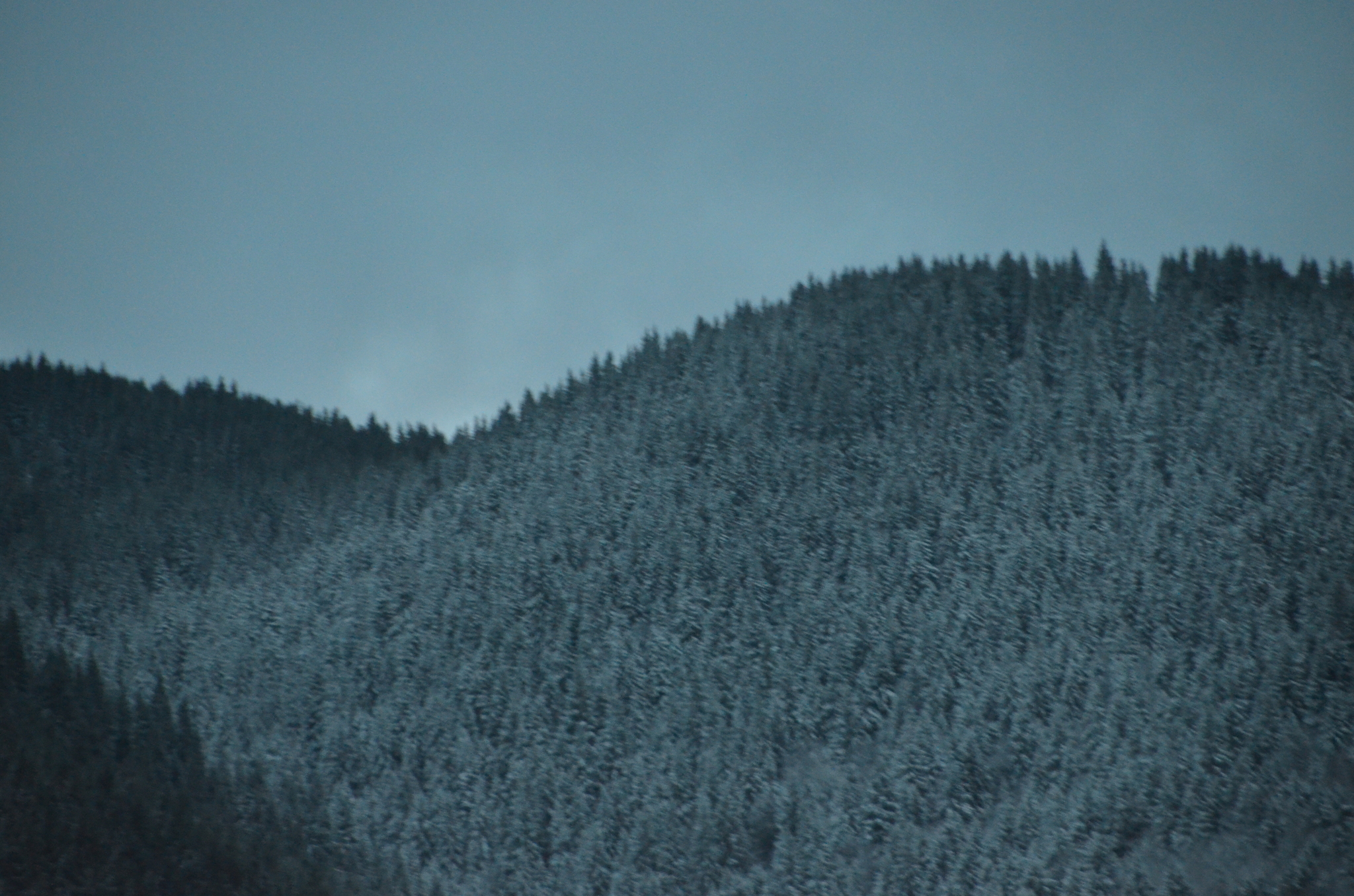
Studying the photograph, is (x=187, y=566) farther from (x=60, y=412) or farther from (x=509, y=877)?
(x=509, y=877)

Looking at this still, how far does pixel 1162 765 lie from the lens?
73188mm

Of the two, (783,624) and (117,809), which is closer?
(117,809)

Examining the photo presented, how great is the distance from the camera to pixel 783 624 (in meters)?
100

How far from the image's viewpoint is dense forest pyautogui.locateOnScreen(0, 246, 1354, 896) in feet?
249

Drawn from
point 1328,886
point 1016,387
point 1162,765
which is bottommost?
point 1328,886

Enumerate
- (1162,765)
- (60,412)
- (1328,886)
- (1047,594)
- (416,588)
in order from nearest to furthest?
(1328,886)
(1162,765)
(1047,594)
(416,588)
(60,412)

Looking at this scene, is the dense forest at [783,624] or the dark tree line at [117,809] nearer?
the dark tree line at [117,809]

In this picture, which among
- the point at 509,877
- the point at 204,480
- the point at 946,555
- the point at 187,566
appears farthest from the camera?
the point at 204,480

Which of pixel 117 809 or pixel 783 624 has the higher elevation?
pixel 783 624

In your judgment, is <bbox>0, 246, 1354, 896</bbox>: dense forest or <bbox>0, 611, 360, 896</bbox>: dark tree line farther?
<bbox>0, 246, 1354, 896</bbox>: dense forest

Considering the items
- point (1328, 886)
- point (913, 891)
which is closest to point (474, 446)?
point (913, 891)

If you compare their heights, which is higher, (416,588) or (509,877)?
(416,588)

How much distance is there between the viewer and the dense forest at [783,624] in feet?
249

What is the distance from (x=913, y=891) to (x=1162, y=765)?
1357cm
